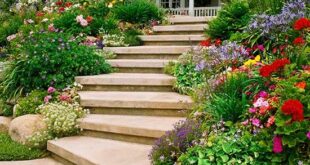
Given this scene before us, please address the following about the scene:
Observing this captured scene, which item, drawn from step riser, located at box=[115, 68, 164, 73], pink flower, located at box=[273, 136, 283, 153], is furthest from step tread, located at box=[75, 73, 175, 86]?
pink flower, located at box=[273, 136, 283, 153]

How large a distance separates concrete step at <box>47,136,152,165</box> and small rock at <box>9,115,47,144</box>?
0.38 m

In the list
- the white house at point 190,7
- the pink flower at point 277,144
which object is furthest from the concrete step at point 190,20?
the pink flower at point 277,144

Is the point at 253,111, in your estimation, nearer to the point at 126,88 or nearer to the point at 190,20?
the point at 126,88

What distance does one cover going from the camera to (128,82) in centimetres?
668

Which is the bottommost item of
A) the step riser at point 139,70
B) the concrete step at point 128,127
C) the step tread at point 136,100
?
the concrete step at point 128,127

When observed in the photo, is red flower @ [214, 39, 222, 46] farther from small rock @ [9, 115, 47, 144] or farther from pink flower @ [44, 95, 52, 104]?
small rock @ [9, 115, 47, 144]

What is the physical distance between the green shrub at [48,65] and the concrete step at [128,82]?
271mm

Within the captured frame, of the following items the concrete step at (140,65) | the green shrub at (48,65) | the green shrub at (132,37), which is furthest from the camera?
the green shrub at (132,37)

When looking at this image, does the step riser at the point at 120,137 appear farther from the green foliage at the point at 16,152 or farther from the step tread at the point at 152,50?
the step tread at the point at 152,50

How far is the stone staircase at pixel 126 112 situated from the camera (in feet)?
16.6

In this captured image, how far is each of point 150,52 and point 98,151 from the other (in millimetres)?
3247

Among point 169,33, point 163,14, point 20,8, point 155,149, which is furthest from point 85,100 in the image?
point 20,8

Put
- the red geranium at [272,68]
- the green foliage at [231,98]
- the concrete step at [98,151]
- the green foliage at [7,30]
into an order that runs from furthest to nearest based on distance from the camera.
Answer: the green foliage at [7,30] → the concrete step at [98,151] → the green foliage at [231,98] → the red geranium at [272,68]

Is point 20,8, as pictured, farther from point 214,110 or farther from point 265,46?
point 214,110
